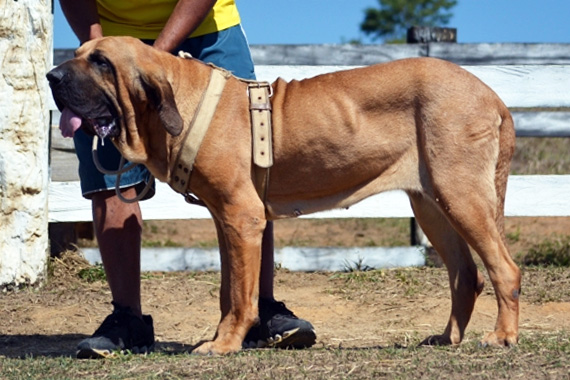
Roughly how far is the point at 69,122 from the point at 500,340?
7.29 feet

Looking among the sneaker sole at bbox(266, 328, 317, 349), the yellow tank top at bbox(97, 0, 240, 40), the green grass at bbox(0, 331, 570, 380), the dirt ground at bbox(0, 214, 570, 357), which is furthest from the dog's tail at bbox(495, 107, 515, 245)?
the yellow tank top at bbox(97, 0, 240, 40)

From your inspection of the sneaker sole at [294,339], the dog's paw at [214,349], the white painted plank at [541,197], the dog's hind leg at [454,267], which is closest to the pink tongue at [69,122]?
the dog's paw at [214,349]

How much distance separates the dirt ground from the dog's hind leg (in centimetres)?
56

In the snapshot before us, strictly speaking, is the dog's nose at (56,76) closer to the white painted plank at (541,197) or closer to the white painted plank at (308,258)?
the white painted plank at (308,258)

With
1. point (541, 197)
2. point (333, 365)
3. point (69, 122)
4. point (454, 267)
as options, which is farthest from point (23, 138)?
point (541, 197)

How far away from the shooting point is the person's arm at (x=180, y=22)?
170 inches

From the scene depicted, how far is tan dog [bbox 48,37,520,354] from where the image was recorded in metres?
4.05

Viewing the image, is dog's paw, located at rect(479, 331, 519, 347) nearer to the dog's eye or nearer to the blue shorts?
the blue shorts

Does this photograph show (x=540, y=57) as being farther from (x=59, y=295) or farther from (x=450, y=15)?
(x=450, y=15)

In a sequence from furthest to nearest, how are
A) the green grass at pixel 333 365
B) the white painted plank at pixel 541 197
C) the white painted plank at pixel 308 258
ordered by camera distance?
the white painted plank at pixel 308 258
the white painted plank at pixel 541 197
the green grass at pixel 333 365

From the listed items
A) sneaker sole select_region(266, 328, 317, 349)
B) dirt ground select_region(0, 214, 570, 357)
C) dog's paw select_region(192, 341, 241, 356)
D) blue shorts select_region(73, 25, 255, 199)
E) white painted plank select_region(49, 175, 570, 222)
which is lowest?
dirt ground select_region(0, 214, 570, 357)

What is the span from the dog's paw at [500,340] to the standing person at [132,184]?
3.11 ft

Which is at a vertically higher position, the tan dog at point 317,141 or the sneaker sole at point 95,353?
the tan dog at point 317,141

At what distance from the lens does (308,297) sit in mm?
6297
